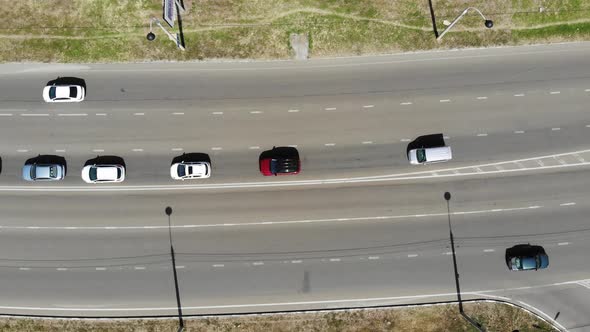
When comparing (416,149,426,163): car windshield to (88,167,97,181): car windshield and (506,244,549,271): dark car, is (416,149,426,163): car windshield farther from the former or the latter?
(88,167,97,181): car windshield

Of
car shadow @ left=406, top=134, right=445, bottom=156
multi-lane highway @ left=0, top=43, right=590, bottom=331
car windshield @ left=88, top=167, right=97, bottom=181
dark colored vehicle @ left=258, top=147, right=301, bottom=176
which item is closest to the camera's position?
dark colored vehicle @ left=258, top=147, right=301, bottom=176

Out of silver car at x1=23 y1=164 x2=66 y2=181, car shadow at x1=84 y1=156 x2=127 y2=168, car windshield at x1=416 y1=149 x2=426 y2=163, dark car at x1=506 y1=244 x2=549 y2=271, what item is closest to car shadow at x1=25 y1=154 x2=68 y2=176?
silver car at x1=23 y1=164 x2=66 y2=181

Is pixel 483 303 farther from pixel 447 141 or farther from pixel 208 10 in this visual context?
pixel 208 10

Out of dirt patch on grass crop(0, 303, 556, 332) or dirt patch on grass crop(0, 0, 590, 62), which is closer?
dirt patch on grass crop(0, 303, 556, 332)

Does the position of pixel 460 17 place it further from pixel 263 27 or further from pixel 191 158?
pixel 191 158

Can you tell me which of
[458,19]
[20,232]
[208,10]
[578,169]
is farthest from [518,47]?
[20,232]
